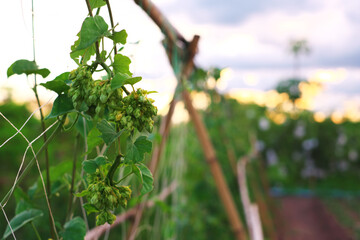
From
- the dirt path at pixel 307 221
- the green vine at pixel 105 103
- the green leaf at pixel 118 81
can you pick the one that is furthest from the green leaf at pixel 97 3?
the dirt path at pixel 307 221

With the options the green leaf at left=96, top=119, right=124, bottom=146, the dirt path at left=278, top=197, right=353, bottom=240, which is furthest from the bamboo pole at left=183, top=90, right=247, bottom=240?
the dirt path at left=278, top=197, right=353, bottom=240

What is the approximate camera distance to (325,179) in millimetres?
6910

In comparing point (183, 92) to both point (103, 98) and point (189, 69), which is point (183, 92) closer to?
point (189, 69)

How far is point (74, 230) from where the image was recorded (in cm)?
55

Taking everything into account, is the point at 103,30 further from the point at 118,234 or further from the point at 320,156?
the point at 320,156

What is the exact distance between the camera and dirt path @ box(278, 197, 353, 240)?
4289 mm

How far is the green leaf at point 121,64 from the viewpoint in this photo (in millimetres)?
438

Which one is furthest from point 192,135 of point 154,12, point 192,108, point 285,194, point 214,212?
point 285,194

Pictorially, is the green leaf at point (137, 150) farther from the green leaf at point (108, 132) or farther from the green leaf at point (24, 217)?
the green leaf at point (24, 217)

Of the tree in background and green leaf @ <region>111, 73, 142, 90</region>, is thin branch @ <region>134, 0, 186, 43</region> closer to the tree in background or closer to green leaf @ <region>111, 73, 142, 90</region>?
green leaf @ <region>111, 73, 142, 90</region>

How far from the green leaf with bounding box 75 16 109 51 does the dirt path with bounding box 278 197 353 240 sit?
3.97m

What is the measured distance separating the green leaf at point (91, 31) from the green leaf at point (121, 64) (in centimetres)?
3

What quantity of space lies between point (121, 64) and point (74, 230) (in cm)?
25

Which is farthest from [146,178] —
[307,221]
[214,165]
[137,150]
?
[307,221]
